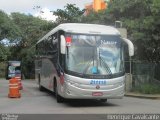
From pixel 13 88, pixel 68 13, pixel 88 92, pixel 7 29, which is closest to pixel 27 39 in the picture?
pixel 7 29

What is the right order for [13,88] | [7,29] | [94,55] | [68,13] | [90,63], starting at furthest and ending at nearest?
[7,29], [68,13], [13,88], [94,55], [90,63]

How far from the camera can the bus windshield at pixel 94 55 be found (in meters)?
18.5

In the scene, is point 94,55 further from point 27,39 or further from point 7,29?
point 27,39

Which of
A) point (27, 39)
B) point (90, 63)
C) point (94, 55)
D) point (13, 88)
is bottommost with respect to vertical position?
point (13, 88)

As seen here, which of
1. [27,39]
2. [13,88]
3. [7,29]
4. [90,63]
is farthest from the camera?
[27,39]

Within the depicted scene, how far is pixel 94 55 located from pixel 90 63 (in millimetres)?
414

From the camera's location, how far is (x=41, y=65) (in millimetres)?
28234

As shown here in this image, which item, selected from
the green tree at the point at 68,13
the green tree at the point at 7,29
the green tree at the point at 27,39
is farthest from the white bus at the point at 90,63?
the green tree at the point at 7,29

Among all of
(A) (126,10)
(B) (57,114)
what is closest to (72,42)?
(B) (57,114)

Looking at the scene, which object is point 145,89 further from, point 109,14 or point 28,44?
point 28,44

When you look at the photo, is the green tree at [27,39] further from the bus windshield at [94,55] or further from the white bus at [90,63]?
the bus windshield at [94,55]

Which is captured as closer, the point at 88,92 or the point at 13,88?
the point at 88,92

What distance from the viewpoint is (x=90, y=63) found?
61.0 feet

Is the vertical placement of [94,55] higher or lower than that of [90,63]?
higher
